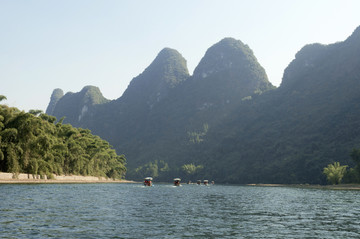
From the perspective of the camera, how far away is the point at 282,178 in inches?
7859

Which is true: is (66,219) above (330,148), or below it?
below

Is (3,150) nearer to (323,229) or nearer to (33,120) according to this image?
(33,120)

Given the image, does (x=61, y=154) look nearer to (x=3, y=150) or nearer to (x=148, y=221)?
(x=3, y=150)

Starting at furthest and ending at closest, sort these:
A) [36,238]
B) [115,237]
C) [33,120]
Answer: [33,120]
[115,237]
[36,238]

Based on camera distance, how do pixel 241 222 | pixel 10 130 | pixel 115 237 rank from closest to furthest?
pixel 115 237 → pixel 241 222 → pixel 10 130

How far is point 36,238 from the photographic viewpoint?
21.0m

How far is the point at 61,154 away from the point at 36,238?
9952cm

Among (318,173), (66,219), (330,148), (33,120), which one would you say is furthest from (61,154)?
(330,148)

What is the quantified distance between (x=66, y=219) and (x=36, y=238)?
8.21 meters

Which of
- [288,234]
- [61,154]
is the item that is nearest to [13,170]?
[61,154]

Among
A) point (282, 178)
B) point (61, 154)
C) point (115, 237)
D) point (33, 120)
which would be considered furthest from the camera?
point (282, 178)

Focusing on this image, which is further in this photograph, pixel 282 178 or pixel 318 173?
pixel 282 178

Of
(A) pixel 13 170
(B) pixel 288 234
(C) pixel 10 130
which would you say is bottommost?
(B) pixel 288 234

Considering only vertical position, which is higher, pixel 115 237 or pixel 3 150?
pixel 3 150
